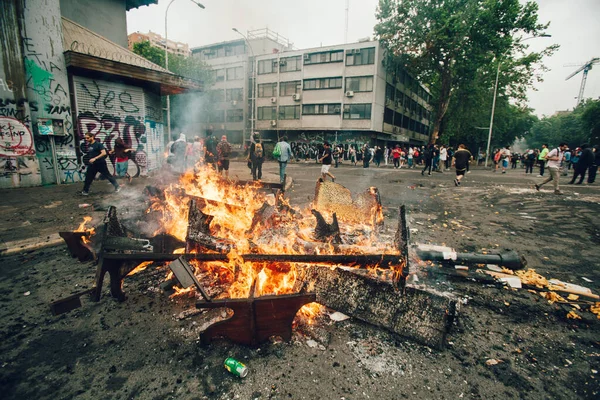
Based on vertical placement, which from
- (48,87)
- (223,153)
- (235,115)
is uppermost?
(235,115)

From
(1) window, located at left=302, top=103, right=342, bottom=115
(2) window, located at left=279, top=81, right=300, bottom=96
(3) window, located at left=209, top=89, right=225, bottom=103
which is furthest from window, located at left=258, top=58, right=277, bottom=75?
(3) window, located at left=209, top=89, right=225, bottom=103

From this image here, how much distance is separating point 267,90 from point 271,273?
40467 millimetres

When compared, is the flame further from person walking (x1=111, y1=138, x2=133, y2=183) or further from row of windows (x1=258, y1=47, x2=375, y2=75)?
row of windows (x1=258, y1=47, x2=375, y2=75)

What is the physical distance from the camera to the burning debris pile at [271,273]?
2.50m

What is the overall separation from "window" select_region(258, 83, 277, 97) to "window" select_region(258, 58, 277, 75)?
181cm

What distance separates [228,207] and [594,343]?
4879 millimetres

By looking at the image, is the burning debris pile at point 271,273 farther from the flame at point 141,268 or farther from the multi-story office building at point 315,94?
the multi-story office building at point 315,94

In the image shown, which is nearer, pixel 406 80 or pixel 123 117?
pixel 123 117

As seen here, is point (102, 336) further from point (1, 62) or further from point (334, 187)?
point (1, 62)

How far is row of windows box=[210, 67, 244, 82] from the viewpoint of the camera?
4326 cm

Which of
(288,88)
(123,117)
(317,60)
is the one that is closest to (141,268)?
(123,117)

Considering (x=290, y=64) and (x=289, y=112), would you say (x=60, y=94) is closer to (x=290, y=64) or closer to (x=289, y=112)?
(x=289, y=112)

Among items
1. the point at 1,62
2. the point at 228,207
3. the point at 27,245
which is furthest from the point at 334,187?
the point at 1,62

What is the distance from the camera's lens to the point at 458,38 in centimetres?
2620
